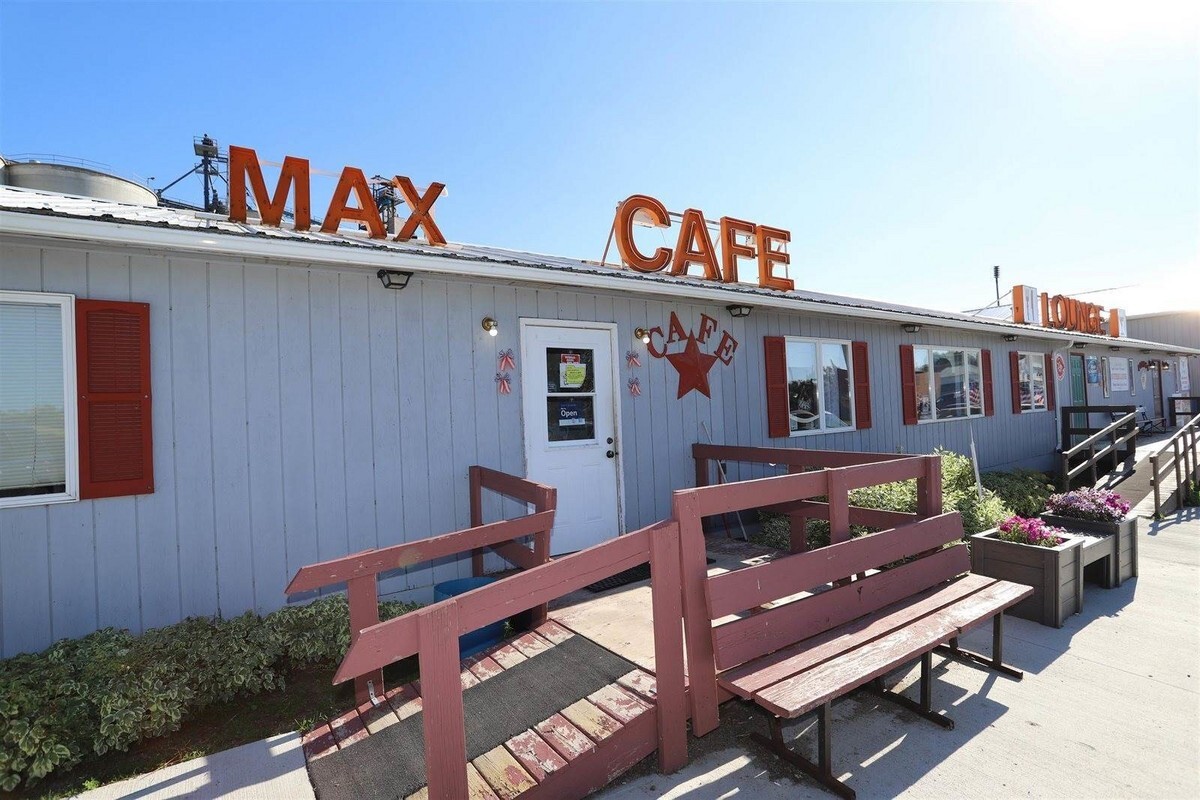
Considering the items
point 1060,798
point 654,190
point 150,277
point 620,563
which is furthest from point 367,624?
point 654,190

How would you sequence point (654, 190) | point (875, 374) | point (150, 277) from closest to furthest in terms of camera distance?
point (150, 277)
point (654, 190)
point (875, 374)

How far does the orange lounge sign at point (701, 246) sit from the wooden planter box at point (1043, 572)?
399cm

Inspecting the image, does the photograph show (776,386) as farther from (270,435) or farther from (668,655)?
(270,435)

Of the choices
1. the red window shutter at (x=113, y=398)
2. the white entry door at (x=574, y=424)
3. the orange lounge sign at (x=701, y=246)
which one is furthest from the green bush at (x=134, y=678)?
the orange lounge sign at (x=701, y=246)

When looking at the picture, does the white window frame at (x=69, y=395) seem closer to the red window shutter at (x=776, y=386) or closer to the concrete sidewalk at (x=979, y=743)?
the concrete sidewalk at (x=979, y=743)

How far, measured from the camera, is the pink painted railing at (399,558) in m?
2.73

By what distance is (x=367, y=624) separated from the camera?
2.81 m

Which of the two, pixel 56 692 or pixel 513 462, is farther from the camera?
pixel 513 462

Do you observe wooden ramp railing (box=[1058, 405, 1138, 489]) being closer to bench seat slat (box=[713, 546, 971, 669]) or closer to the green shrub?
the green shrub

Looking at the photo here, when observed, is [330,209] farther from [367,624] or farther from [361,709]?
[361,709]

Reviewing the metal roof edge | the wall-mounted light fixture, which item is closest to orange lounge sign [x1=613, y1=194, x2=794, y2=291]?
the metal roof edge

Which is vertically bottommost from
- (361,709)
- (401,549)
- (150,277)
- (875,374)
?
(361,709)

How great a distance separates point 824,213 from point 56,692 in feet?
35.3

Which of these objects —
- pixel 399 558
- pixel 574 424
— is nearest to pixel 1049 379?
pixel 574 424
